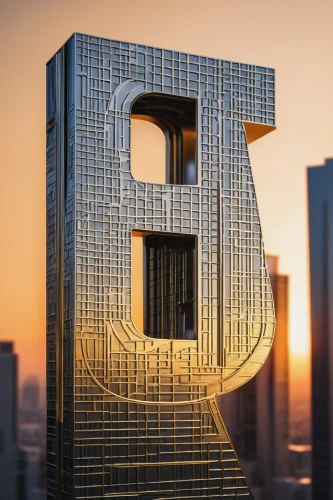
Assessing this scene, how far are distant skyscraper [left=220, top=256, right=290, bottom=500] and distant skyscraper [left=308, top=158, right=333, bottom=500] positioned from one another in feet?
0.58

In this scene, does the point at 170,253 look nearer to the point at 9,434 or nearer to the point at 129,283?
the point at 129,283

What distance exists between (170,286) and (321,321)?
158 centimetres

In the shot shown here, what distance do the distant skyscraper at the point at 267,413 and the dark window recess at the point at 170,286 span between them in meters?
1.21

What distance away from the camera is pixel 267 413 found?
5410 mm

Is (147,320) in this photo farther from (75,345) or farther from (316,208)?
(316,208)

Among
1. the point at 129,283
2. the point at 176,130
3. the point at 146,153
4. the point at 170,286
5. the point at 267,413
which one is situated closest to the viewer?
the point at 129,283

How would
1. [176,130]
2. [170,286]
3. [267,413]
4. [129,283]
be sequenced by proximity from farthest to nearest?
1. [267,413]
2. [176,130]
3. [170,286]
4. [129,283]

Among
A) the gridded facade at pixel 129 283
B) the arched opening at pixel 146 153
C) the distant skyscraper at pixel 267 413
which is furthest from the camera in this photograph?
the distant skyscraper at pixel 267 413

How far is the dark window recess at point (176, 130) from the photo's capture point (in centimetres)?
413

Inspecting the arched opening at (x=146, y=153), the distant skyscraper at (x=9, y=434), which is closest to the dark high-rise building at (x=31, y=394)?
the distant skyscraper at (x=9, y=434)

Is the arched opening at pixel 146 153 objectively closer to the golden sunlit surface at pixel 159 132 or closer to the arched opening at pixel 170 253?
the arched opening at pixel 170 253

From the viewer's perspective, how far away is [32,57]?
465 cm

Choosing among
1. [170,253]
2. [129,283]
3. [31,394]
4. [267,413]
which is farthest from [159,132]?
[267,413]

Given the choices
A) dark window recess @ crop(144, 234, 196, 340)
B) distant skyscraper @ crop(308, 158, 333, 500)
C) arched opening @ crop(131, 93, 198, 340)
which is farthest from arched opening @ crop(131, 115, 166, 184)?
distant skyscraper @ crop(308, 158, 333, 500)
